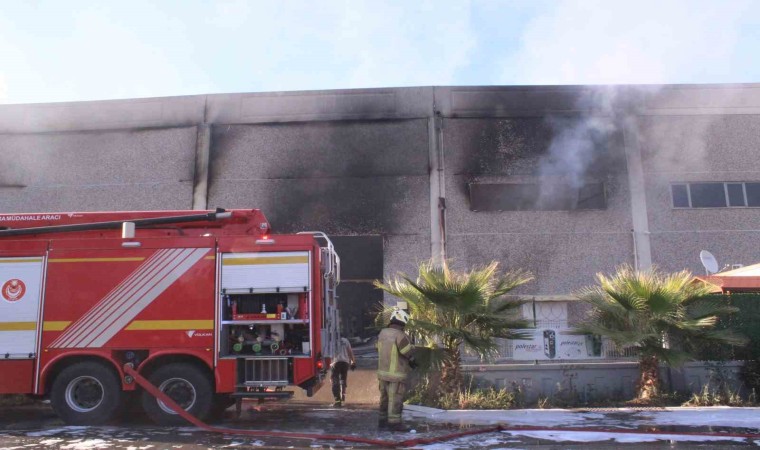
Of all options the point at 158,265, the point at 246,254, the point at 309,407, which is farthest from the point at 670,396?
the point at 158,265

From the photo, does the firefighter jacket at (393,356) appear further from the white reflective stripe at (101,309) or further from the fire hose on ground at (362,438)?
the white reflective stripe at (101,309)

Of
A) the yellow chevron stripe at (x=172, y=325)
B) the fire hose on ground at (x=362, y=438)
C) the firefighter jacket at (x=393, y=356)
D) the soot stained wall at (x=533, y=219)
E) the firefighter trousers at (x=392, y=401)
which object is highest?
the soot stained wall at (x=533, y=219)

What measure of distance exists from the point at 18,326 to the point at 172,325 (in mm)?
2097

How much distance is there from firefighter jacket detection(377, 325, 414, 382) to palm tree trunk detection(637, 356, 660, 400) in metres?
4.12

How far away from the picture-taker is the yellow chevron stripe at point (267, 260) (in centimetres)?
778

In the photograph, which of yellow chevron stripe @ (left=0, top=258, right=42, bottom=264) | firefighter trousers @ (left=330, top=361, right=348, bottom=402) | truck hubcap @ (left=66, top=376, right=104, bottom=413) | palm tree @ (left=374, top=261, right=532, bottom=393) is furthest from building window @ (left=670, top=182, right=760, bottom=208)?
yellow chevron stripe @ (left=0, top=258, right=42, bottom=264)

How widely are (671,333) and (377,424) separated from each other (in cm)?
465

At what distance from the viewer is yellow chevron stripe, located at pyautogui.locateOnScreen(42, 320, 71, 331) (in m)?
7.78

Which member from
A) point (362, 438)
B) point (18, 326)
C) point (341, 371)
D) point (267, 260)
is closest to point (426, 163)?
point (341, 371)

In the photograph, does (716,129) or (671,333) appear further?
(716,129)

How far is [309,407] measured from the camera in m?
9.73

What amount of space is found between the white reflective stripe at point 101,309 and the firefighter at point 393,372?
10.4 ft

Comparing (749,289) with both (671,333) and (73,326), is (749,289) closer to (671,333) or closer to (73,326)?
(671,333)

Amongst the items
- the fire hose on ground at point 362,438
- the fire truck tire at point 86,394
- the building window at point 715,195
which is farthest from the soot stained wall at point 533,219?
the fire truck tire at point 86,394
